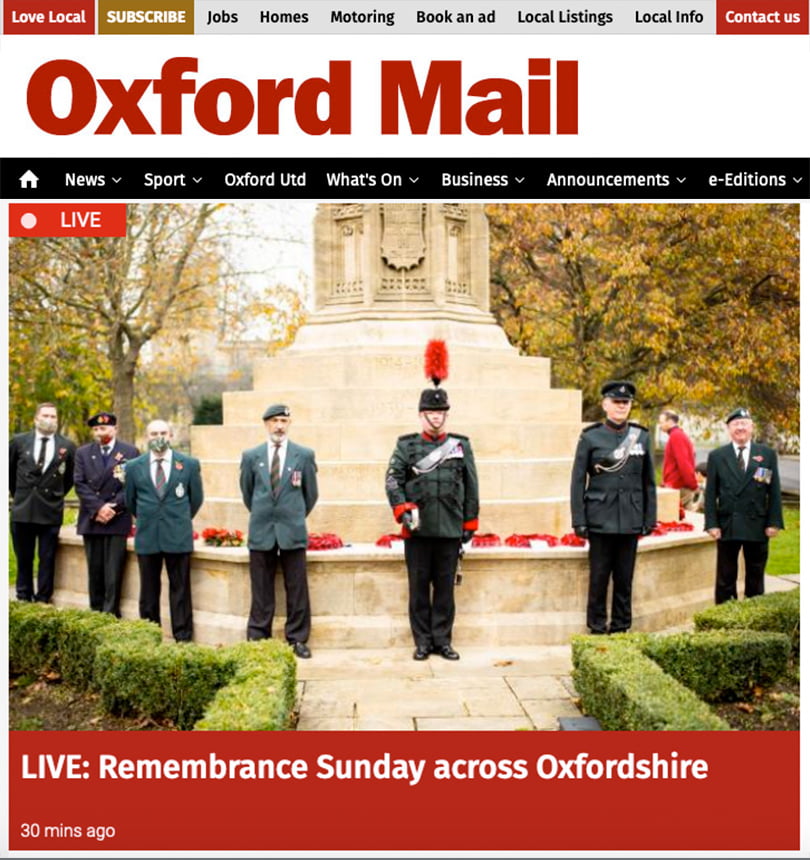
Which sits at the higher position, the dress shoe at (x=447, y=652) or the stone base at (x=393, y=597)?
the stone base at (x=393, y=597)

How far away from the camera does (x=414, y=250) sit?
11227 millimetres

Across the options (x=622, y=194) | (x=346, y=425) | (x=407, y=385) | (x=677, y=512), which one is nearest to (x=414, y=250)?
(x=407, y=385)

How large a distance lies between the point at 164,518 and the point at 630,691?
15.3ft

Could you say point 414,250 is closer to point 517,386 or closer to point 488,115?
point 517,386

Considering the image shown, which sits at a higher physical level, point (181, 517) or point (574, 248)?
point (574, 248)

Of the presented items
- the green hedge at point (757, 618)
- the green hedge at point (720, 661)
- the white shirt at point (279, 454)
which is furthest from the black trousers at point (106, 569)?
the green hedge at point (757, 618)

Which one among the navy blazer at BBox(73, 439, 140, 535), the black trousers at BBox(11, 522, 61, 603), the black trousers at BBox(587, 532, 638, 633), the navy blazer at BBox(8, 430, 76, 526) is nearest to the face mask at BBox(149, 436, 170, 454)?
the navy blazer at BBox(73, 439, 140, 535)

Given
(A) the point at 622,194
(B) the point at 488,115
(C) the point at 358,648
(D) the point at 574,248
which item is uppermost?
(D) the point at 574,248

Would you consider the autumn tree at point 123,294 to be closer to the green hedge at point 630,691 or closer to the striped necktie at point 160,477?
the striped necktie at point 160,477

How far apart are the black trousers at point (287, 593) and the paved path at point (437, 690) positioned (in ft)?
1.19

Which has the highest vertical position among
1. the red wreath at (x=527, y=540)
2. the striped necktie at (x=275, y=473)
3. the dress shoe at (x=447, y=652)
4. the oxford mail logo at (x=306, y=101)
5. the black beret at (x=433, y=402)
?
the oxford mail logo at (x=306, y=101)

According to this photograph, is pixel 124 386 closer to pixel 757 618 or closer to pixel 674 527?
pixel 674 527

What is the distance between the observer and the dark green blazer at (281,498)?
26.1ft

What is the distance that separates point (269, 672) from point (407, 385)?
5.32 meters
